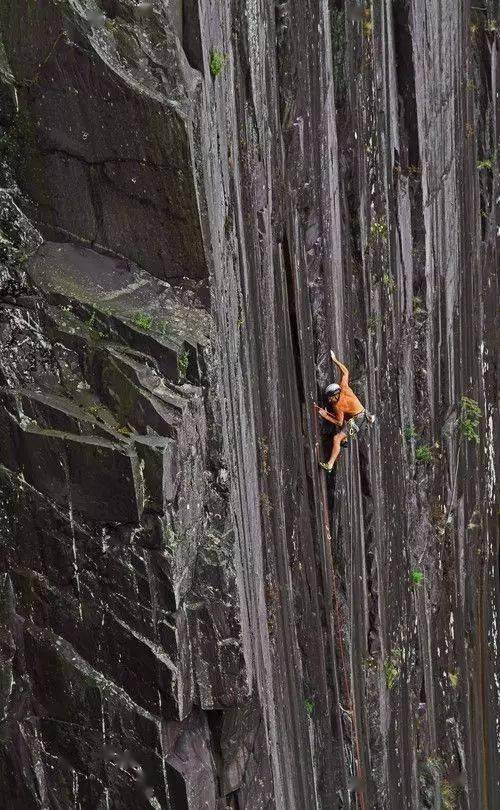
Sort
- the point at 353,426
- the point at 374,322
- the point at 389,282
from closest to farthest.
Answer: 1. the point at 353,426
2. the point at 374,322
3. the point at 389,282

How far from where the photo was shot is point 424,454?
11734mm

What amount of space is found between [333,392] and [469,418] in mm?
4188

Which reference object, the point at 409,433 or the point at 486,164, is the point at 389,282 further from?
the point at 486,164

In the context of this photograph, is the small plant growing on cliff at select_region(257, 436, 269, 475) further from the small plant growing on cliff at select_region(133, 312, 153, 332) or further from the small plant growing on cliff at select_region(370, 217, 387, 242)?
the small plant growing on cliff at select_region(370, 217, 387, 242)

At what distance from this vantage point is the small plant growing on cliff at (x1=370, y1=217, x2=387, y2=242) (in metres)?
10.1

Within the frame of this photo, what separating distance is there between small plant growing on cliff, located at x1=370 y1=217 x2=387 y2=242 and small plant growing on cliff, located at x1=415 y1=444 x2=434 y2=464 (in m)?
2.72

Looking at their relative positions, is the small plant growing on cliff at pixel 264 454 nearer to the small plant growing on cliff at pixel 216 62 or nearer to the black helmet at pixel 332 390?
the black helmet at pixel 332 390

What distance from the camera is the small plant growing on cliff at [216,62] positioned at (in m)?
7.04

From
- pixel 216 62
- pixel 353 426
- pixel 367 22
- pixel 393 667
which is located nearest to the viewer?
pixel 216 62

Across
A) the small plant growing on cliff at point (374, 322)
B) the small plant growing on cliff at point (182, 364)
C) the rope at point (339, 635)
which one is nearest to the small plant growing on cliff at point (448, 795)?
the rope at point (339, 635)

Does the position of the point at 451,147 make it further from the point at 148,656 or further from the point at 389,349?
the point at 148,656

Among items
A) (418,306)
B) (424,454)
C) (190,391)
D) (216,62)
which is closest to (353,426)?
(418,306)

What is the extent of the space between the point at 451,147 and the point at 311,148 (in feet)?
11.4

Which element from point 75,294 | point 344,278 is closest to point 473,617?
point 344,278
